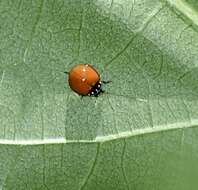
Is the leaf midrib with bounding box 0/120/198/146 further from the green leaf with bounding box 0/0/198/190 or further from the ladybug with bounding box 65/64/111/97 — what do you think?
the ladybug with bounding box 65/64/111/97

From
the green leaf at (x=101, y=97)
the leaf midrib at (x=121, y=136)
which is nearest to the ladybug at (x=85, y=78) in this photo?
the green leaf at (x=101, y=97)

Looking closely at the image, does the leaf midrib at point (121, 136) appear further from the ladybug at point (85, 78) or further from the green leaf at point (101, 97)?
the ladybug at point (85, 78)

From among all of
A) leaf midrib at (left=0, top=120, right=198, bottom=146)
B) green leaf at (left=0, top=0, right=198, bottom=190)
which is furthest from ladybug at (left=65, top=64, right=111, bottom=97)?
leaf midrib at (left=0, top=120, right=198, bottom=146)

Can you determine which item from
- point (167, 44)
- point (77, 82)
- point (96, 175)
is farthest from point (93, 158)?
point (167, 44)

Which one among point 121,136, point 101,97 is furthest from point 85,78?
point 121,136

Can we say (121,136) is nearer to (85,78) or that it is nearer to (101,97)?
(101,97)
